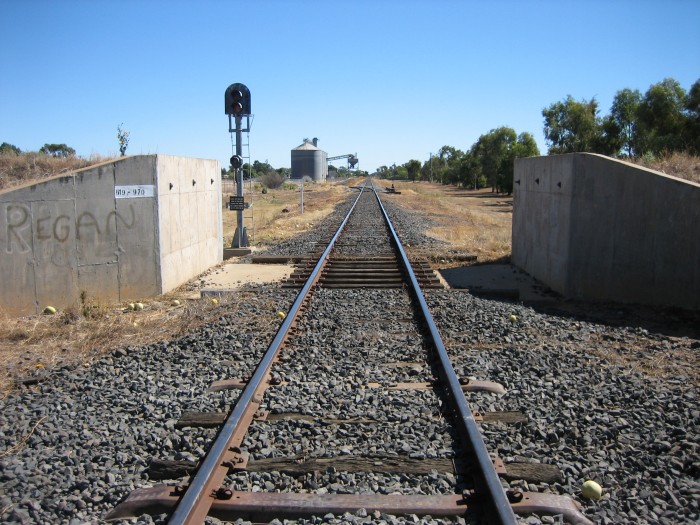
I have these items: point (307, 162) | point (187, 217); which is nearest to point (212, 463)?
point (187, 217)

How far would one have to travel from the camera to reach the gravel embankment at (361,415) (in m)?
4.18

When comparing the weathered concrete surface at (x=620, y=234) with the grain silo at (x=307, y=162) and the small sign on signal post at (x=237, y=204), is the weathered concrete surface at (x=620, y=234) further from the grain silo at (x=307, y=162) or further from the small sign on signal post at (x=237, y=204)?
the grain silo at (x=307, y=162)

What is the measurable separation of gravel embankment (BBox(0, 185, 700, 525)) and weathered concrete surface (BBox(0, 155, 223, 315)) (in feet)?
10.9

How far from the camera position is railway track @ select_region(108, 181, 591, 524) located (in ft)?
12.8

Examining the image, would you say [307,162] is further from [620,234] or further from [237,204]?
[620,234]

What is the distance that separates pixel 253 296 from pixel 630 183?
241 inches

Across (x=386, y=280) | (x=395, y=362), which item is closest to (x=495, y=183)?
(x=386, y=280)

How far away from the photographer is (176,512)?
3.67 metres

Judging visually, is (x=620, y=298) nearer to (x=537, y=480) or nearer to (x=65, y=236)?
(x=537, y=480)

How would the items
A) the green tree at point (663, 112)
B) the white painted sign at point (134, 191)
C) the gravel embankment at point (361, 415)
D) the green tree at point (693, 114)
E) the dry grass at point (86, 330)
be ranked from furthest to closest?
1. the green tree at point (663, 112)
2. the green tree at point (693, 114)
3. the white painted sign at point (134, 191)
4. the dry grass at point (86, 330)
5. the gravel embankment at point (361, 415)

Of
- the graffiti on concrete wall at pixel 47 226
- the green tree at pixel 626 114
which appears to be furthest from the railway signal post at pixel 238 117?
the green tree at pixel 626 114

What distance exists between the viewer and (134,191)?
36.1 feet

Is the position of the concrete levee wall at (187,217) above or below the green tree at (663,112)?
below

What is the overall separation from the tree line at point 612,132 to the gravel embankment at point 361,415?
16.7 m
